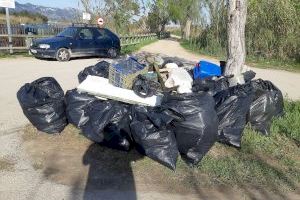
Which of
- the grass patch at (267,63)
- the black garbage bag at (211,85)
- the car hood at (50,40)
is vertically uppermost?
the black garbage bag at (211,85)

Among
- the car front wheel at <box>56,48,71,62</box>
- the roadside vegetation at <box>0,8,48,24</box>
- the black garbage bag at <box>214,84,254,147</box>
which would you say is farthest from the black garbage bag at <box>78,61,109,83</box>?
the roadside vegetation at <box>0,8,48,24</box>

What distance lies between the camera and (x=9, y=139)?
531cm

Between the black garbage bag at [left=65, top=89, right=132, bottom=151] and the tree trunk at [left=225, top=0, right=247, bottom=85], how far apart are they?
271 cm

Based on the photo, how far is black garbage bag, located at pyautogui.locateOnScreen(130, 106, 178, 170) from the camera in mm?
4457

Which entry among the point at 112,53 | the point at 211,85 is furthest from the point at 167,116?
the point at 112,53

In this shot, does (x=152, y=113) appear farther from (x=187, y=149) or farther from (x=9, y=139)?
(x=9, y=139)

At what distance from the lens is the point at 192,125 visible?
4539 millimetres

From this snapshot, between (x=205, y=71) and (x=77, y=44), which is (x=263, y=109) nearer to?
(x=205, y=71)

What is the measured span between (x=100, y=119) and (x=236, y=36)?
11.0 feet

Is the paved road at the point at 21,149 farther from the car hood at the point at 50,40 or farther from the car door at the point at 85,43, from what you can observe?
the car door at the point at 85,43

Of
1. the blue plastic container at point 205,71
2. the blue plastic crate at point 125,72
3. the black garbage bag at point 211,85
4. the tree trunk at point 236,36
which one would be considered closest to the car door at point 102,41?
the blue plastic container at point 205,71

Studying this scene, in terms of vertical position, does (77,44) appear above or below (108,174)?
above

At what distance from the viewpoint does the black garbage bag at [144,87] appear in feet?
17.7

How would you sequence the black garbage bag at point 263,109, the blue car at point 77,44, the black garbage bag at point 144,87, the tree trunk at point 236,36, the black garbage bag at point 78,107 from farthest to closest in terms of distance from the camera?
the blue car at point 77,44, the tree trunk at point 236,36, the black garbage bag at point 263,109, the black garbage bag at point 144,87, the black garbage bag at point 78,107
